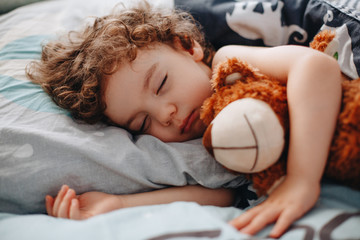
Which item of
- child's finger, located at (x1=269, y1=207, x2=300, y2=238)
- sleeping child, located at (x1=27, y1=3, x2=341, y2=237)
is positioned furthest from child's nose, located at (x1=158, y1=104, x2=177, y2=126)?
child's finger, located at (x1=269, y1=207, x2=300, y2=238)

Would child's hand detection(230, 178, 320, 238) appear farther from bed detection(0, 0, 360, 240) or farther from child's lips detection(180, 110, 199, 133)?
child's lips detection(180, 110, 199, 133)

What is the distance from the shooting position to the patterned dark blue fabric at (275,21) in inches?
32.5

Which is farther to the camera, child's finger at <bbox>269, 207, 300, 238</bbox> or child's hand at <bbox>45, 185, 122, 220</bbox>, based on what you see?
child's hand at <bbox>45, 185, 122, 220</bbox>

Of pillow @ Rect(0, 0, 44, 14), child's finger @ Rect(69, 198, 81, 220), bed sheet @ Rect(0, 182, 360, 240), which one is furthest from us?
pillow @ Rect(0, 0, 44, 14)

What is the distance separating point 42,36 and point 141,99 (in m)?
0.59

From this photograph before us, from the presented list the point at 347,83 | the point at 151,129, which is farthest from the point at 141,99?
the point at 347,83

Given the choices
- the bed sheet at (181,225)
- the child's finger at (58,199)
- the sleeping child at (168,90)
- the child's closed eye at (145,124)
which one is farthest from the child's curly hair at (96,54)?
the bed sheet at (181,225)

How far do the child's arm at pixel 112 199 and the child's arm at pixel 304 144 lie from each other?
6.7 inches

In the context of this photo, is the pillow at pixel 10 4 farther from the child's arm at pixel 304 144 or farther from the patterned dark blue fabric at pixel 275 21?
the child's arm at pixel 304 144

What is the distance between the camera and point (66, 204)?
64 cm

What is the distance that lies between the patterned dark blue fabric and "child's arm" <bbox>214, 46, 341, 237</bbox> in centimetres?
27

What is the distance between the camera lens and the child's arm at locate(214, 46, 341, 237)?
54cm

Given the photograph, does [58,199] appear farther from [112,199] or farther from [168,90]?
[168,90]

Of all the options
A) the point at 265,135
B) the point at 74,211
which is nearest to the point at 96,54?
the point at 74,211
